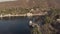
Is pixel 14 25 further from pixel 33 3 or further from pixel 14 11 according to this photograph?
pixel 33 3

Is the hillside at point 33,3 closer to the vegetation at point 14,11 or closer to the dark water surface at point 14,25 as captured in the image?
the vegetation at point 14,11

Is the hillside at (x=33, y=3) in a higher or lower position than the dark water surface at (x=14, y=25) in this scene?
higher

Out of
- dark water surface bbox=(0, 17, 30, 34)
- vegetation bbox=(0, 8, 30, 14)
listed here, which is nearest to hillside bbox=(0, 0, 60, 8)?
vegetation bbox=(0, 8, 30, 14)

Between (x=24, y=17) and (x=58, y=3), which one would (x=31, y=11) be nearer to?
(x=24, y=17)

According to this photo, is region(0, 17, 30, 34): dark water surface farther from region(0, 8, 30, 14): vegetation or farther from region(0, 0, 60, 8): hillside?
region(0, 0, 60, 8): hillside

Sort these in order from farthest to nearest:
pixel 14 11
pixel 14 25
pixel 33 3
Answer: pixel 33 3 < pixel 14 11 < pixel 14 25

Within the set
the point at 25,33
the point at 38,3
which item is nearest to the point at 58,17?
the point at 25,33

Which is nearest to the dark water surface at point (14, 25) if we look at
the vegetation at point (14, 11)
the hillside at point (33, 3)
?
the vegetation at point (14, 11)

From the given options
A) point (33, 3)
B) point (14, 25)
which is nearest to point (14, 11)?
point (14, 25)

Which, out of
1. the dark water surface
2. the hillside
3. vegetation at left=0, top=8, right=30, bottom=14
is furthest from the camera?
the hillside
